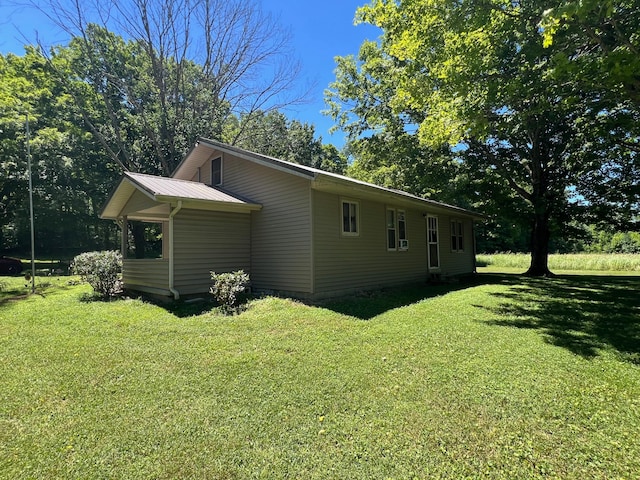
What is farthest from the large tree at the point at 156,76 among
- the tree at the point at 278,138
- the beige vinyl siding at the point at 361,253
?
the beige vinyl siding at the point at 361,253

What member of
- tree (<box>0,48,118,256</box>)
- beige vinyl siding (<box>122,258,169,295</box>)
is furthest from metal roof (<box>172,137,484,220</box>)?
tree (<box>0,48,118,256</box>)

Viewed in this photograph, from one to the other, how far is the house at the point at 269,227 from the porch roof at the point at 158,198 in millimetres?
29

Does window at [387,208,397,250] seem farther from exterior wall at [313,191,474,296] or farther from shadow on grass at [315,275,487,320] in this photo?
shadow on grass at [315,275,487,320]

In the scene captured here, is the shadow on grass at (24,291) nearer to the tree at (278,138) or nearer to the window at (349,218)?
the window at (349,218)

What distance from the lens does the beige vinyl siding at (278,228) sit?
8.59m

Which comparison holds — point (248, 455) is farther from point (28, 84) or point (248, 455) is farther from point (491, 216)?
point (28, 84)

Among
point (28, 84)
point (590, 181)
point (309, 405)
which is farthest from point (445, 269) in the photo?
point (28, 84)

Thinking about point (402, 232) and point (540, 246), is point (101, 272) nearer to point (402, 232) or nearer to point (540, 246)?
point (402, 232)

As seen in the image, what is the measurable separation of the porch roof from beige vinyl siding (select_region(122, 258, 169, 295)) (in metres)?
1.45

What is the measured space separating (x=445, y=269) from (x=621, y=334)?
29.5 feet

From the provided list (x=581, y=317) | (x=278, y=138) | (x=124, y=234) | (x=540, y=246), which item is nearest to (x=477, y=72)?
(x=581, y=317)

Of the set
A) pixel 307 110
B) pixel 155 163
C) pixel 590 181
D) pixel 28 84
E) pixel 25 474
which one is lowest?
pixel 25 474

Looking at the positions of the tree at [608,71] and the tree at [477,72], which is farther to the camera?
the tree at [477,72]

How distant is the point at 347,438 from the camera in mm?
2834
